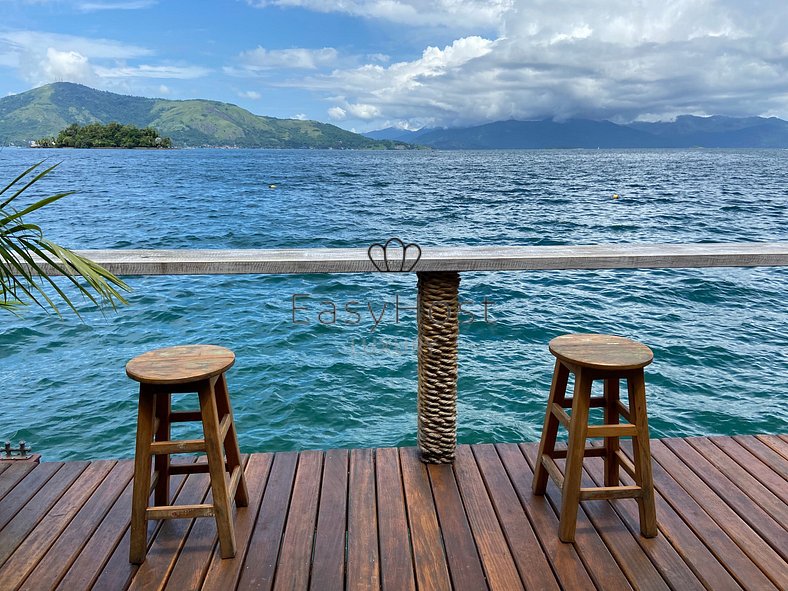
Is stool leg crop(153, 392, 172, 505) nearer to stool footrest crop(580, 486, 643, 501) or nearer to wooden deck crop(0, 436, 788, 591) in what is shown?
wooden deck crop(0, 436, 788, 591)

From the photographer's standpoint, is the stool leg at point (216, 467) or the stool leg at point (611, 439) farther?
the stool leg at point (611, 439)

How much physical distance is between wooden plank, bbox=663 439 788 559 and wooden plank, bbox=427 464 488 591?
3.69ft

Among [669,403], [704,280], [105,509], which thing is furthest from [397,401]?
[704,280]

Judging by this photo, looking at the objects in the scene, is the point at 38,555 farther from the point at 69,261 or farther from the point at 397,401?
the point at 397,401

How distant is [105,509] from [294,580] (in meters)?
0.96

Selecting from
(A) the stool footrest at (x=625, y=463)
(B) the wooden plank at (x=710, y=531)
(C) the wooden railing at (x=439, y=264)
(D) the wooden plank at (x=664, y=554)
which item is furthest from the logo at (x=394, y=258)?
(B) the wooden plank at (x=710, y=531)

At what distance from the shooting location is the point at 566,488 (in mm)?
2166

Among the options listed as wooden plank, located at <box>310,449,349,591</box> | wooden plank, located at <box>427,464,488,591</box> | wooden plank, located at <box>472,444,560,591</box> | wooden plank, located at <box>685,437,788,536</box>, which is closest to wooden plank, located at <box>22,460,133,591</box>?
wooden plank, located at <box>310,449,349,591</box>

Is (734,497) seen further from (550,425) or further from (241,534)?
(241,534)

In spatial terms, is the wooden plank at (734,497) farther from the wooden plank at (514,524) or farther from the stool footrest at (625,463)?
the wooden plank at (514,524)

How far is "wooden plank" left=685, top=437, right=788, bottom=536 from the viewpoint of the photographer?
240cm

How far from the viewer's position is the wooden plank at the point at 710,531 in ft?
6.52

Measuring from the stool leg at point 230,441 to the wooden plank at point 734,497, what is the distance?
2039mm

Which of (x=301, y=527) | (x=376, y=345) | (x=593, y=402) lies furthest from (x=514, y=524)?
(x=376, y=345)
